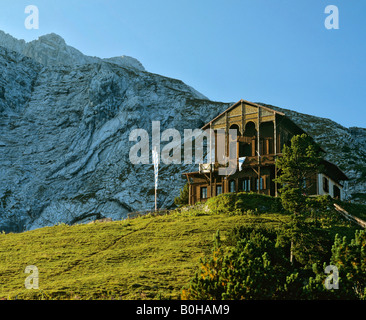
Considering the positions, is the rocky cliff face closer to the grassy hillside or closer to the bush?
the bush

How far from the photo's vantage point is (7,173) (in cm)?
10956

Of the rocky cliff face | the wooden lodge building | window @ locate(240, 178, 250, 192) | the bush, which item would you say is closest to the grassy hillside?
the bush

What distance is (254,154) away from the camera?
53.0 m

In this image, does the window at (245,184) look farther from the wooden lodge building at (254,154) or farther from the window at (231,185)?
the window at (231,185)

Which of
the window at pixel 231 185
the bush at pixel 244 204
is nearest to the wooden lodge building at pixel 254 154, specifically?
the window at pixel 231 185

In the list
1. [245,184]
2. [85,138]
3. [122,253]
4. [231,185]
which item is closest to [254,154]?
[245,184]

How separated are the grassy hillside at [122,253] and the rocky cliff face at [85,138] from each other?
175 feet

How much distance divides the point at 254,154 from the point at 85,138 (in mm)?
74089

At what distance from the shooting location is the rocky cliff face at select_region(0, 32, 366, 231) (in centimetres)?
10069

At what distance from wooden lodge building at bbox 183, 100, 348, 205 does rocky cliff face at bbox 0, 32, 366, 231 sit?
138ft

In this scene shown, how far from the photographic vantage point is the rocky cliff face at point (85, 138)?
330 ft
